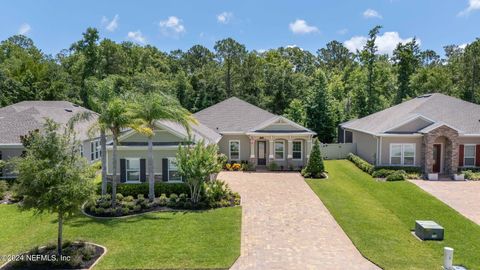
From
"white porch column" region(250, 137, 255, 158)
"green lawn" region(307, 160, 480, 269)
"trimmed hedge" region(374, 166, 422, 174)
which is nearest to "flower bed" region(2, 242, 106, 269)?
"green lawn" region(307, 160, 480, 269)

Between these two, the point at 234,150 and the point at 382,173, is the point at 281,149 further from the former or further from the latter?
the point at 382,173

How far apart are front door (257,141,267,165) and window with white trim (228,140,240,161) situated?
178 cm

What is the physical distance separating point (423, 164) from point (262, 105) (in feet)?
94.0

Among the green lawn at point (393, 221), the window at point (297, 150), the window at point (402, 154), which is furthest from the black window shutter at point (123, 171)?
the window at point (402, 154)

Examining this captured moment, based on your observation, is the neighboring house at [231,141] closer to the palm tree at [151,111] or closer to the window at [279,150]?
the window at [279,150]

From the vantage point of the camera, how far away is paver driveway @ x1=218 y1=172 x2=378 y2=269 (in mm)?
12172

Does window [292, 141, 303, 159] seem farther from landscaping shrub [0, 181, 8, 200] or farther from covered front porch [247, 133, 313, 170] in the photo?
landscaping shrub [0, 181, 8, 200]

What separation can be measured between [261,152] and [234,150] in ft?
7.84

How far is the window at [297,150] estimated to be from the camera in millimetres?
31038

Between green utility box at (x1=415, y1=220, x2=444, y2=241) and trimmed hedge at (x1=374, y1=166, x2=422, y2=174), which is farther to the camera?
trimmed hedge at (x1=374, y1=166, x2=422, y2=174)

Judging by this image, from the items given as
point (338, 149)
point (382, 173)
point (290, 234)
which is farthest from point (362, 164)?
point (290, 234)

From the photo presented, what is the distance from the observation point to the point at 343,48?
84.3 meters

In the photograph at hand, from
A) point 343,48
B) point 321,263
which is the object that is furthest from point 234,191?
point 343,48

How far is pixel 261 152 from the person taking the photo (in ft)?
104
